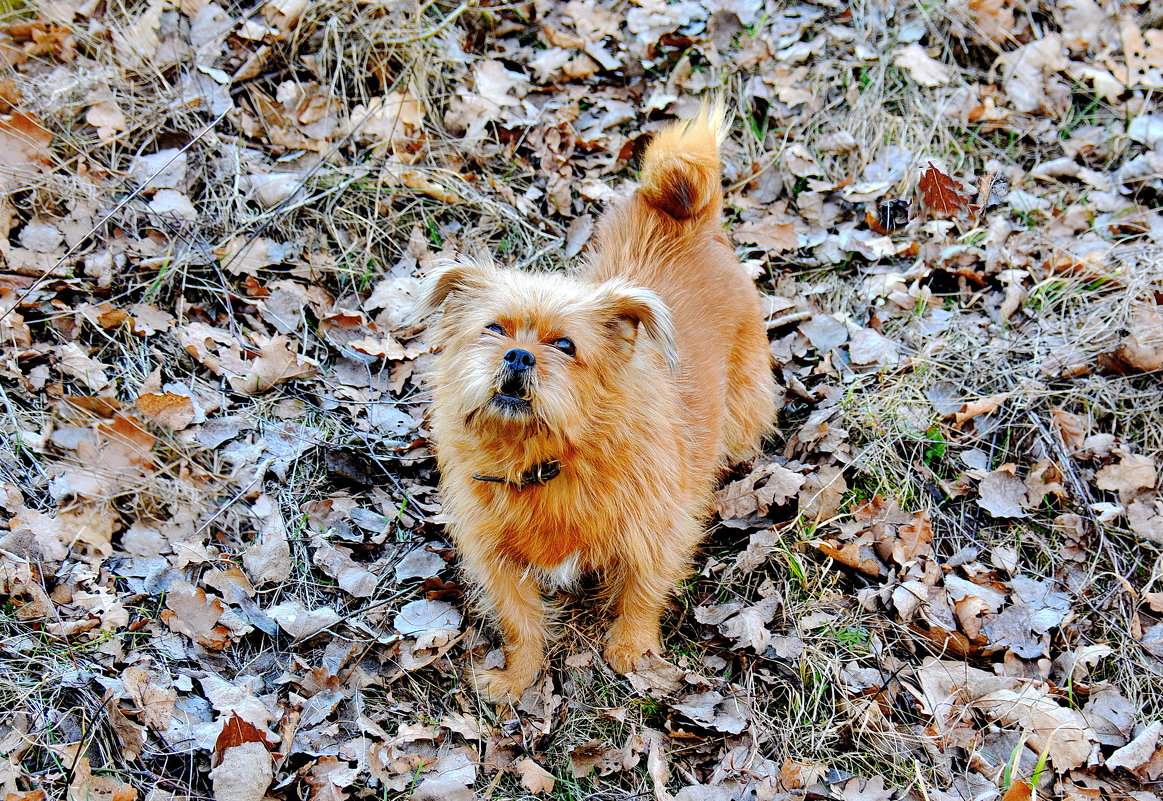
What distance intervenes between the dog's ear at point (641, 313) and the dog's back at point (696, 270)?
665mm

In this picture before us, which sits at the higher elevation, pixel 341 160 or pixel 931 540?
pixel 341 160

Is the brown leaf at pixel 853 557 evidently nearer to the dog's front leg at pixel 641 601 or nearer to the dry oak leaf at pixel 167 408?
the dog's front leg at pixel 641 601

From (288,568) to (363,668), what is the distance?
572 mm

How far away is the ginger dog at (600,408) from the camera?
3363mm

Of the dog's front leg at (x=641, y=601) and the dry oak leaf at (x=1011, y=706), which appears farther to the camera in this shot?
the dog's front leg at (x=641, y=601)

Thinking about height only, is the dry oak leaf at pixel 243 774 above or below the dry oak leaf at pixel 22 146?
below

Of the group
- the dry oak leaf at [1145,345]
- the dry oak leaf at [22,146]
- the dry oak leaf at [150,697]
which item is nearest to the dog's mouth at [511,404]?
the dry oak leaf at [150,697]

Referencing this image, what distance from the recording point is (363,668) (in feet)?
12.2

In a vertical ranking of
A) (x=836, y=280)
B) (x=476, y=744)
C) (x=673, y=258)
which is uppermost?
(x=673, y=258)

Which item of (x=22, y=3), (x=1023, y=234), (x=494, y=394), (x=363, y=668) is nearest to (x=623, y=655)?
(x=363, y=668)

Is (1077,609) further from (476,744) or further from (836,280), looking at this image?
(476,744)

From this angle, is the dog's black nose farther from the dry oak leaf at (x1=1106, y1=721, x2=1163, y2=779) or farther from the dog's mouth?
the dry oak leaf at (x1=1106, y1=721, x2=1163, y2=779)

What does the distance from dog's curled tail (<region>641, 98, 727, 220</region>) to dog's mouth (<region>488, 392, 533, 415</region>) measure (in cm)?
169

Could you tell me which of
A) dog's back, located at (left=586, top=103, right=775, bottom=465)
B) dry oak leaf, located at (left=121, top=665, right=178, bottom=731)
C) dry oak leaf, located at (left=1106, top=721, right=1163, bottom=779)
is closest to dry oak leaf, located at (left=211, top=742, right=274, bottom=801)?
dry oak leaf, located at (left=121, top=665, right=178, bottom=731)
